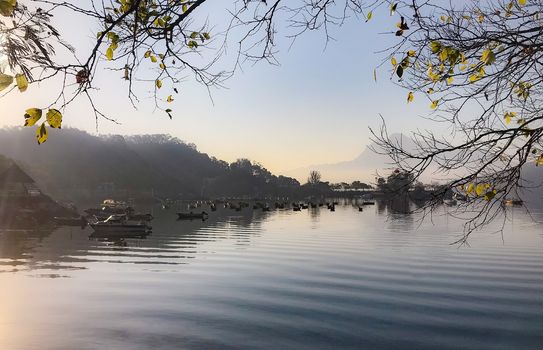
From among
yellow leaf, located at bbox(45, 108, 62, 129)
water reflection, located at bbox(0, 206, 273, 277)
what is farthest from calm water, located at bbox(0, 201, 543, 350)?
Answer: yellow leaf, located at bbox(45, 108, 62, 129)

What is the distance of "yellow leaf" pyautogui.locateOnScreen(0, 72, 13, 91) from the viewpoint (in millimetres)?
→ 3301

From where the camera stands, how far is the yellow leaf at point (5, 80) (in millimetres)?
3301

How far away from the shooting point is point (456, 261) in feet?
101

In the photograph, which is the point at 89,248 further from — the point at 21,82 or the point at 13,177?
the point at 21,82

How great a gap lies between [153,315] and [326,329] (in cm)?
688

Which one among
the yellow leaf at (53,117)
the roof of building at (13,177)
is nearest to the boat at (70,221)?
the roof of building at (13,177)

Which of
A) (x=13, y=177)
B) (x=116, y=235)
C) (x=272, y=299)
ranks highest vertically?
(x=13, y=177)

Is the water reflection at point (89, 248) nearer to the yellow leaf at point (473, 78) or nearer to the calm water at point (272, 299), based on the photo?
the calm water at point (272, 299)

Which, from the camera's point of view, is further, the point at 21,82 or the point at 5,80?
the point at 21,82

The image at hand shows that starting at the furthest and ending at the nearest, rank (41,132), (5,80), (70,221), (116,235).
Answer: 1. (70,221)
2. (116,235)
3. (41,132)
4. (5,80)

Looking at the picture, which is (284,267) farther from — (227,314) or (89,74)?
(89,74)

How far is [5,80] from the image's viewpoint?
10.9 feet

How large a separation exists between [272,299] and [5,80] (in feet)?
56.4

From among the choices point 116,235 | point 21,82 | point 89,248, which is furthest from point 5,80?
point 116,235
